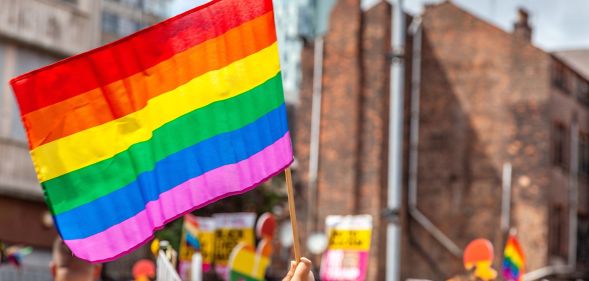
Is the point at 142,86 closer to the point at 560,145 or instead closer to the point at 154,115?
the point at 154,115

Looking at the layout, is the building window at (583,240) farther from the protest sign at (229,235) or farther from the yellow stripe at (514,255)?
the yellow stripe at (514,255)

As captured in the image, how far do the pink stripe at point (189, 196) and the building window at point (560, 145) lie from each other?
27.8m

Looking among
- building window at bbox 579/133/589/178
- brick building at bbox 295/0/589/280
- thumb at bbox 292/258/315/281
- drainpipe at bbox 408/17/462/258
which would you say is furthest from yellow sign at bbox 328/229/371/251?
building window at bbox 579/133/589/178

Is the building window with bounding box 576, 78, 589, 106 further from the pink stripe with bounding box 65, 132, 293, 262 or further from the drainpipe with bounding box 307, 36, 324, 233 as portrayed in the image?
the pink stripe with bounding box 65, 132, 293, 262

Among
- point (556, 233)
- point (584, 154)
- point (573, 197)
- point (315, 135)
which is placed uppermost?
point (315, 135)

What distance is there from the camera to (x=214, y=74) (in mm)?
7070

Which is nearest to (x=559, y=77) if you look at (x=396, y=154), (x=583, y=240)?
(x=583, y=240)

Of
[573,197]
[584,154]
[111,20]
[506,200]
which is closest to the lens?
[506,200]

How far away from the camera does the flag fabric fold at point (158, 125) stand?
669 centimetres

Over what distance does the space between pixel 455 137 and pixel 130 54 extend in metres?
28.8

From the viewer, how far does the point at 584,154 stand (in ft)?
121

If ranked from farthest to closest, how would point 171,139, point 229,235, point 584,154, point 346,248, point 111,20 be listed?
point 111,20 < point 584,154 < point 229,235 < point 346,248 < point 171,139

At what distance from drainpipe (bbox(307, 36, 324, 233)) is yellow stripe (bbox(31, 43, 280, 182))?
26310 mm

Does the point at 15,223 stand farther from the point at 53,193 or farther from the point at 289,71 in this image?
the point at 289,71
